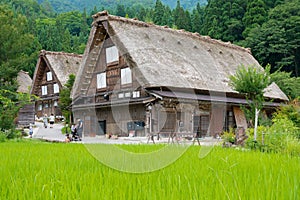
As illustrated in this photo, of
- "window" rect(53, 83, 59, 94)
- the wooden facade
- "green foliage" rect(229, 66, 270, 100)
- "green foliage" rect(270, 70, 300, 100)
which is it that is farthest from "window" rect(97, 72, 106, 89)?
"green foliage" rect(270, 70, 300, 100)

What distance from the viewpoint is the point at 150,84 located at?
1301 cm

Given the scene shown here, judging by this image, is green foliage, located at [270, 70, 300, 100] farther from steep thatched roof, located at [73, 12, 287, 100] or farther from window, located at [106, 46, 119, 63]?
window, located at [106, 46, 119, 63]

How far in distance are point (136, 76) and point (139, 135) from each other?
2.51m

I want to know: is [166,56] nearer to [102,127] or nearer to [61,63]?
[102,127]

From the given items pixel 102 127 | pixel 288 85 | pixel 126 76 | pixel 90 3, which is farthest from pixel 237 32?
pixel 90 3

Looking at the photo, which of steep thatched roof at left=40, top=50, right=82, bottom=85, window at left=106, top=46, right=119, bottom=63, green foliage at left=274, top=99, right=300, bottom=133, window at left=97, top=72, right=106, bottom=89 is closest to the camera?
green foliage at left=274, top=99, right=300, bottom=133

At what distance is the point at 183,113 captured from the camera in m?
14.5

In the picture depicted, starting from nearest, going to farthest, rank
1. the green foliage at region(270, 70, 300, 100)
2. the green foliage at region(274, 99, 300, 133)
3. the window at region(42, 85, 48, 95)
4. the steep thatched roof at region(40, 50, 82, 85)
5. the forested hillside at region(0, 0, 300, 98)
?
the green foliage at region(274, 99, 300, 133) < the forested hillside at region(0, 0, 300, 98) < the green foliage at region(270, 70, 300, 100) < the steep thatched roof at region(40, 50, 82, 85) < the window at region(42, 85, 48, 95)

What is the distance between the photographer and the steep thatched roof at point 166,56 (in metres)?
13.9

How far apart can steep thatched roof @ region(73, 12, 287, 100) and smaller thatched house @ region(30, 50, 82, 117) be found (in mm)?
8245

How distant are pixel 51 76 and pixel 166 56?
45.7ft

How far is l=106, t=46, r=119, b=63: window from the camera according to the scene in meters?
15.9

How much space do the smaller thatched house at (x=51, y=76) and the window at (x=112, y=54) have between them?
898 cm

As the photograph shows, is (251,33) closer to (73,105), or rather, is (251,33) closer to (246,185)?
(73,105)
